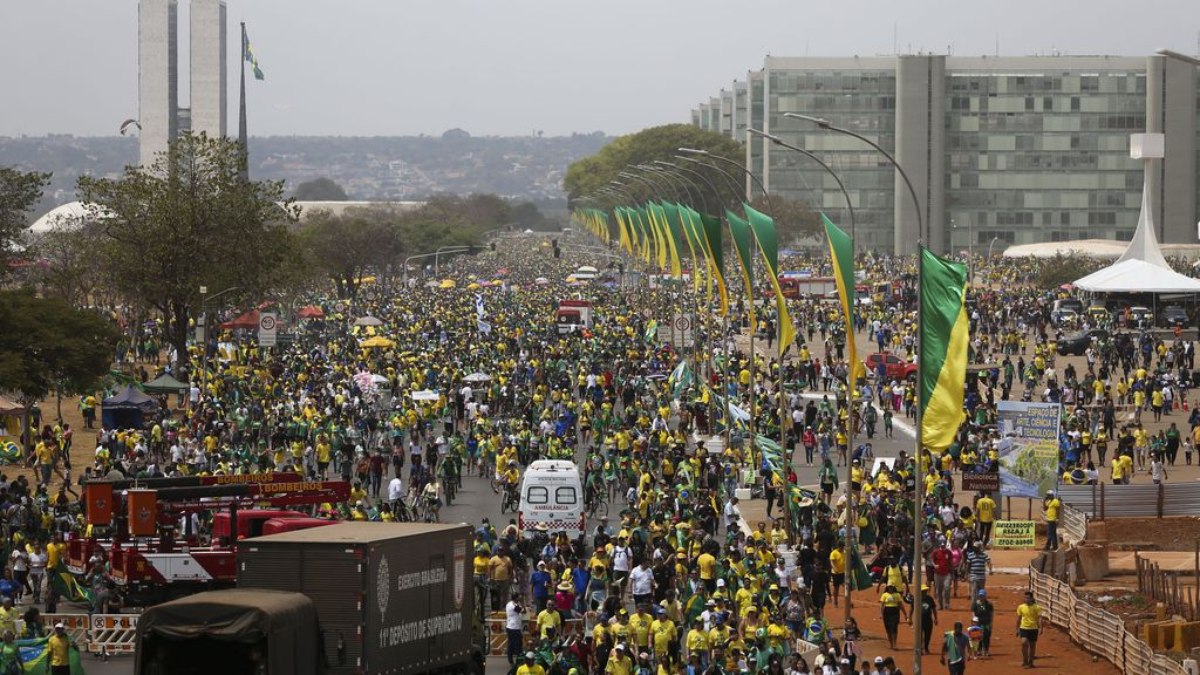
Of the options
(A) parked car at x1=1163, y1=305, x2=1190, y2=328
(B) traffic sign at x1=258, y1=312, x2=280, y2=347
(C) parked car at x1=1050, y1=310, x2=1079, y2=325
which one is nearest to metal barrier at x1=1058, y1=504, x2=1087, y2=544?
(B) traffic sign at x1=258, y1=312, x2=280, y2=347

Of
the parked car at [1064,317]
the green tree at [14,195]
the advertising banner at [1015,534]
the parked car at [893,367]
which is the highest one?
the green tree at [14,195]

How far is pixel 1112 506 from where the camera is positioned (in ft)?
116

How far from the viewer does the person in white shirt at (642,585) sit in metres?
27.8

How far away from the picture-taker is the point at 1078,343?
71.9m

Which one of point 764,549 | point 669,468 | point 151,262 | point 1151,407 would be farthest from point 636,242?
point 764,549

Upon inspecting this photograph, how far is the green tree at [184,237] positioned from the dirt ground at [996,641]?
40602mm

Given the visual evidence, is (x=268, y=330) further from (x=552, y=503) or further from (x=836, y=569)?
(x=836, y=569)

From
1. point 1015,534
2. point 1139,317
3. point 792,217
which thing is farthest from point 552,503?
point 792,217

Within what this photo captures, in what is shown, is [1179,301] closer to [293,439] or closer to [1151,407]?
[1151,407]

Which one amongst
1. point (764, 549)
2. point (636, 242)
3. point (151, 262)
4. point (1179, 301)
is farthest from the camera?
point (636, 242)

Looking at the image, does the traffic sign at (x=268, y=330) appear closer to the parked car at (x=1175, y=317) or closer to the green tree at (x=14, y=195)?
the green tree at (x=14, y=195)

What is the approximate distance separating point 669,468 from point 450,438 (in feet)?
25.3

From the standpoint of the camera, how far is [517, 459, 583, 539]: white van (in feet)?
111

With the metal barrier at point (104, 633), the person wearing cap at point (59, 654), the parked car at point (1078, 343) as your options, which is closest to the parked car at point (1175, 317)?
the parked car at point (1078, 343)
